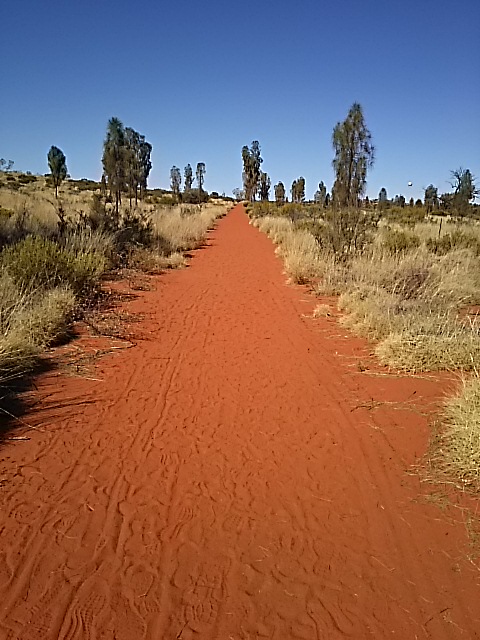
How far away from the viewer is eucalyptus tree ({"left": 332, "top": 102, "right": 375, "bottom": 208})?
1648 centimetres

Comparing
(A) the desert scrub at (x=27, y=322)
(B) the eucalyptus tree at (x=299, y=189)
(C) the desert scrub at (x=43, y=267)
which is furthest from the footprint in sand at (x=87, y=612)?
(B) the eucalyptus tree at (x=299, y=189)

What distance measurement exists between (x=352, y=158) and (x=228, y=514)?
14.8 metres

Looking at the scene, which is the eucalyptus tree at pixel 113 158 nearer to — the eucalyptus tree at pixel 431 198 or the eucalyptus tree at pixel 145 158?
the eucalyptus tree at pixel 145 158

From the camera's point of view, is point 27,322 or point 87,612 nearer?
point 87,612

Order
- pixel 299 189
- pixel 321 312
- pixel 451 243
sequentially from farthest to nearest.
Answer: pixel 299 189 → pixel 451 243 → pixel 321 312

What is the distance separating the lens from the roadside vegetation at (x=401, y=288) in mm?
5112

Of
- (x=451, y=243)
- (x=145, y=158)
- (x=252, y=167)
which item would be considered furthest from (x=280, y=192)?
(x=451, y=243)

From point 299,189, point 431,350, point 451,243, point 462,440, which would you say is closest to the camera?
point 462,440

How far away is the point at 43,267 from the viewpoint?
31.2 feet

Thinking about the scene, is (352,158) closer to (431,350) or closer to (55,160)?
(431,350)

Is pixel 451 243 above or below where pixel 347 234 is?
below

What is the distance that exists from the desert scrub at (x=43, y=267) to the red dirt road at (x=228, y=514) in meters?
3.32

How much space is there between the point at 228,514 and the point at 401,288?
292 inches

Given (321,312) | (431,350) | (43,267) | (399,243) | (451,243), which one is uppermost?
(43,267)
